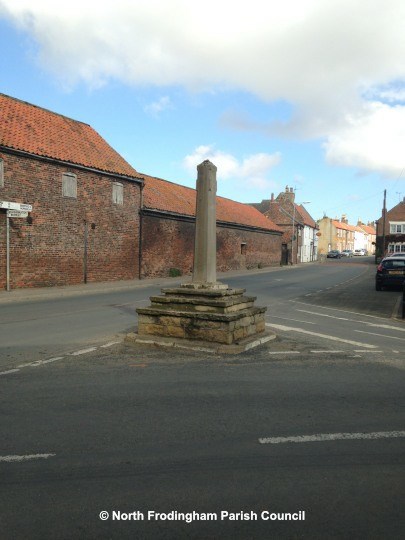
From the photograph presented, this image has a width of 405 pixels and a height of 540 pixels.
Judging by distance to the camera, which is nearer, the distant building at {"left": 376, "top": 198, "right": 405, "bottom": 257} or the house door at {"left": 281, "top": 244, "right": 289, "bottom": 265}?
the house door at {"left": 281, "top": 244, "right": 289, "bottom": 265}

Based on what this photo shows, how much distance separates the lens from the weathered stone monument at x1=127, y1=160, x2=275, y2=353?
7.71m

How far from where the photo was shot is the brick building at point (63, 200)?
19391 millimetres

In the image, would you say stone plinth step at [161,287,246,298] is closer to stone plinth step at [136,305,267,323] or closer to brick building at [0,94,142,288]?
stone plinth step at [136,305,267,323]

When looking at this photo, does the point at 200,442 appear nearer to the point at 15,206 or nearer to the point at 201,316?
the point at 201,316

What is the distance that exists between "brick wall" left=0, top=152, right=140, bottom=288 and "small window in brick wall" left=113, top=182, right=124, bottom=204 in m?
0.27

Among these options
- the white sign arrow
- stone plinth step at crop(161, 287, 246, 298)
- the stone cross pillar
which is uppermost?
the white sign arrow

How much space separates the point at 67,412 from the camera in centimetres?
470

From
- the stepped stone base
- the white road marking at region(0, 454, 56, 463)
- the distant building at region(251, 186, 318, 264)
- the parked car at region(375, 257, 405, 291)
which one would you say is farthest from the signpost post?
the distant building at region(251, 186, 318, 264)

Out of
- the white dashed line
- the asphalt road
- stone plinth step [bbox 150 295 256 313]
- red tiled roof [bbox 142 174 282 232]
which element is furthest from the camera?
red tiled roof [bbox 142 174 282 232]

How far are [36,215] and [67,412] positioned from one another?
17028 millimetres

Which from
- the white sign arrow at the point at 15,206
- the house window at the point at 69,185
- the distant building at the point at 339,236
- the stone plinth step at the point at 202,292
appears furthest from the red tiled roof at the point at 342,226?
the stone plinth step at the point at 202,292

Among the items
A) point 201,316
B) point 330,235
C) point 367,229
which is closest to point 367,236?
point 367,229

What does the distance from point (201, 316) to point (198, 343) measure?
46 cm

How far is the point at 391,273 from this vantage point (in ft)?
71.6
